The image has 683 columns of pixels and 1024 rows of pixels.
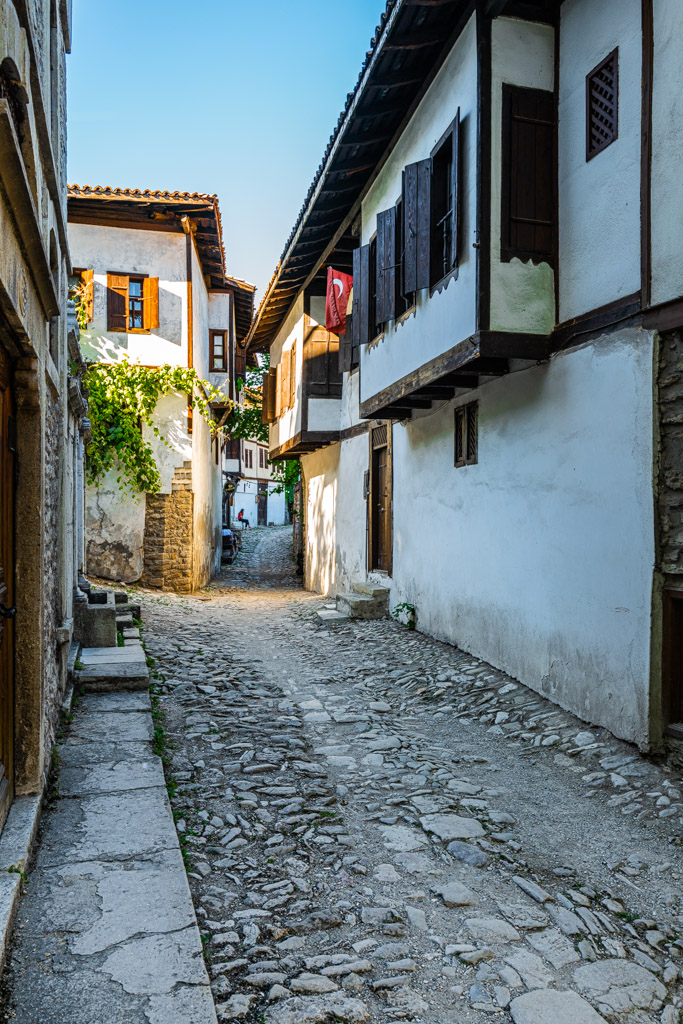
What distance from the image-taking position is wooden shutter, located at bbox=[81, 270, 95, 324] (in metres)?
12.7

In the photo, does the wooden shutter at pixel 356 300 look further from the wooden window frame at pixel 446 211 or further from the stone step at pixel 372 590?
the stone step at pixel 372 590

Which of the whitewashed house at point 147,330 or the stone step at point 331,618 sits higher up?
the whitewashed house at point 147,330

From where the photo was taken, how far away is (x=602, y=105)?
16.7 ft

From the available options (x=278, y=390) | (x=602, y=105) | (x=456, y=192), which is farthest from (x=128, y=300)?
(x=602, y=105)

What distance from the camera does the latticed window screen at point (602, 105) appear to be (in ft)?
16.1

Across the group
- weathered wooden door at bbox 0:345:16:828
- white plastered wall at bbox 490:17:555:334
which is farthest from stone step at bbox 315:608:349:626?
weathered wooden door at bbox 0:345:16:828

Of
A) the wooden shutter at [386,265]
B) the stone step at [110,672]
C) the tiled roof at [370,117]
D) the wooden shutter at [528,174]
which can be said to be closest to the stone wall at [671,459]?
the wooden shutter at [528,174]

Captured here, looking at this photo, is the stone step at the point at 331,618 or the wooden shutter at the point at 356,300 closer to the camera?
the wooden shutter at the point at 356,300

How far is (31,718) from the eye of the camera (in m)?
3.49

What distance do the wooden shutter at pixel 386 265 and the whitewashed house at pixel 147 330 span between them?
587cm

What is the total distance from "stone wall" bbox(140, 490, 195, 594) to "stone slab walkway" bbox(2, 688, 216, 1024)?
8.80 m

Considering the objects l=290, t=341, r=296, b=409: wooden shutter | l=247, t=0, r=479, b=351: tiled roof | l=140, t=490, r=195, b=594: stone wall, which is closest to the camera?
l=247, t=0, r=479, b=351: tiled roof

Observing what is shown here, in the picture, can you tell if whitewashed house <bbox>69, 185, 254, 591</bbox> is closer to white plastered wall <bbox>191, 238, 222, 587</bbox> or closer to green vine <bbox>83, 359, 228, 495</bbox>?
green vine <bbox>83, 359, 228, 495</bbox>

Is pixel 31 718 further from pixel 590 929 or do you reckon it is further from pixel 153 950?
pixel 590 929
